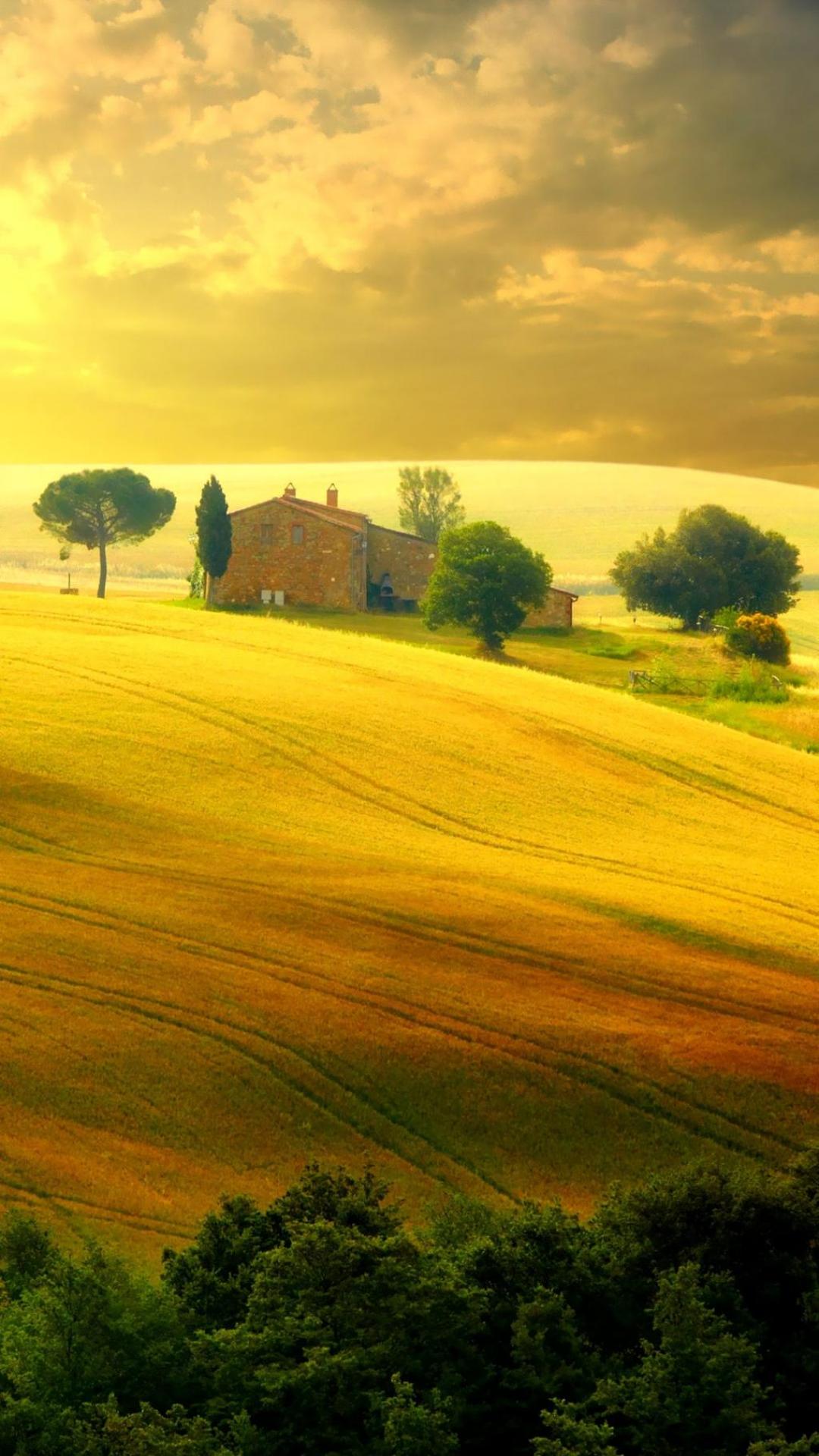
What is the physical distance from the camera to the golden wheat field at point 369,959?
19.6 m

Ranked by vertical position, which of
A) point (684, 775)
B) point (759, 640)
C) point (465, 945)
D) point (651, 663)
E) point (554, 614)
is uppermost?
point (554, 614)

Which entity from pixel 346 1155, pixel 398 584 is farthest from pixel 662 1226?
pixel 398 584

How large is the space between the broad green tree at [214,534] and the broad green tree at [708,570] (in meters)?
39.6

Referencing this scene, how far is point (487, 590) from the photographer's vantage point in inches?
3219

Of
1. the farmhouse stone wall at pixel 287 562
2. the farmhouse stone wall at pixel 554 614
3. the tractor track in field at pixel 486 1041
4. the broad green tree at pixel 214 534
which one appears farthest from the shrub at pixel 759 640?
the tractor track in field at pixel 486 1041

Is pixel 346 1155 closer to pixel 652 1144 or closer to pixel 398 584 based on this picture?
pixel 652 1144

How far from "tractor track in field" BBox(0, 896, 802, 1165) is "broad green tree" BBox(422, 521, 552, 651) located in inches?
2313

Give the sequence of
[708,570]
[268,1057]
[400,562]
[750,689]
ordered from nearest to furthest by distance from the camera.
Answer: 1. [268,1057]
2. [750,689]
3. [400,562]
4. [708,570]

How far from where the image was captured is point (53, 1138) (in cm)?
1895

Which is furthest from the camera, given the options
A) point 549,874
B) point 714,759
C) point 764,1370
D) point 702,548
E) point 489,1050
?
point 702,548

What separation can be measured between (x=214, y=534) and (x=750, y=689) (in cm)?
3785

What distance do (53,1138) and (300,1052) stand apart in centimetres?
397

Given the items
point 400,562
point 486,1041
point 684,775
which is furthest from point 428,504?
point 486,1041

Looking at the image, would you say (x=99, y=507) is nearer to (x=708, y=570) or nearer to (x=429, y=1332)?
(x=708, y=570)
